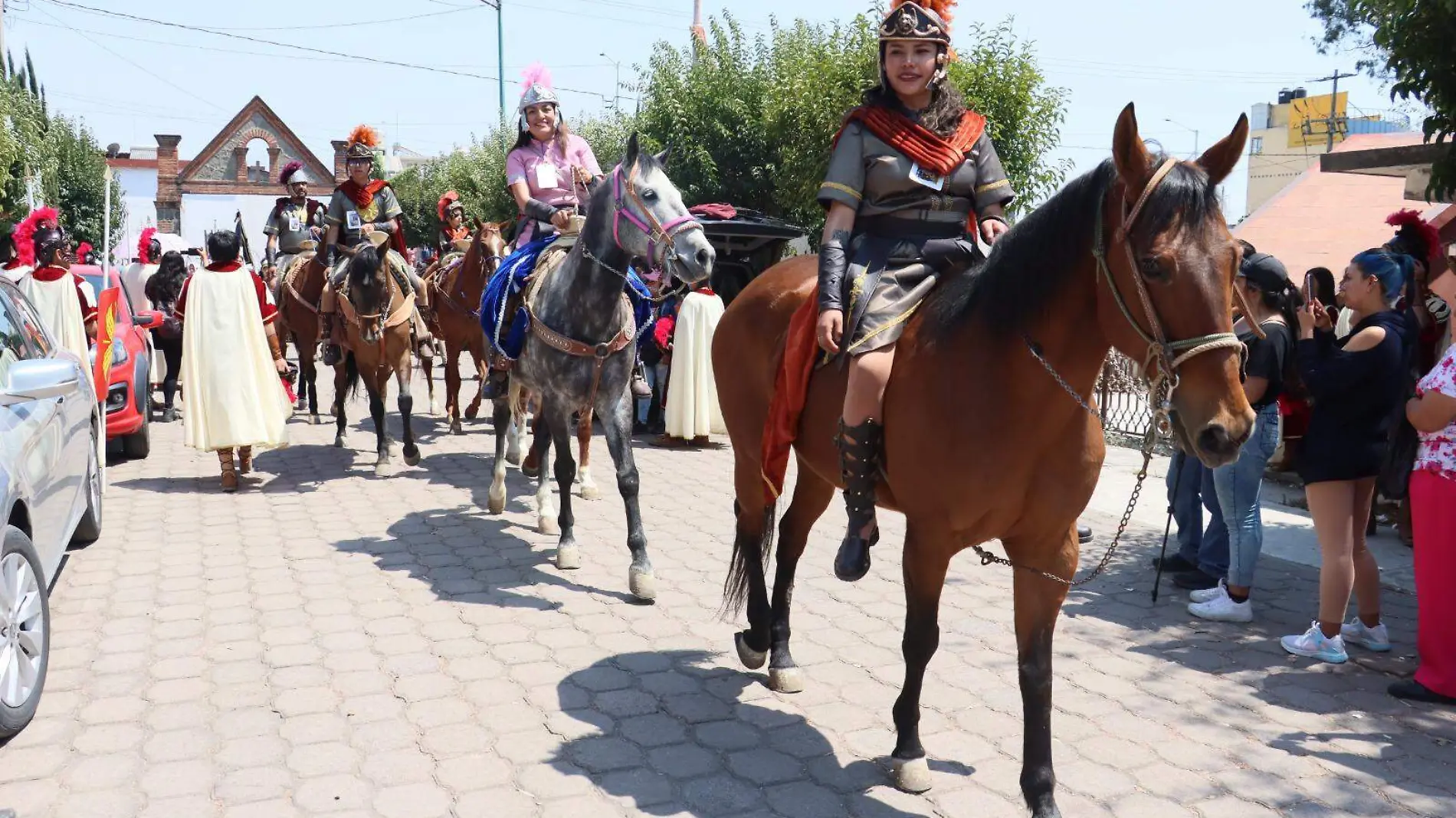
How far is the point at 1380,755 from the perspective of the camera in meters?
4.28

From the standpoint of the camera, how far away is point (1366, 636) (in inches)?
223

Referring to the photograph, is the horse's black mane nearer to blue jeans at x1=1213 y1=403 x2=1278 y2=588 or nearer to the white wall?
blue jeans at x1=1213 y1=403 x2=1278 y2=588

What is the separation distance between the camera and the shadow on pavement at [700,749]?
3.80 meters

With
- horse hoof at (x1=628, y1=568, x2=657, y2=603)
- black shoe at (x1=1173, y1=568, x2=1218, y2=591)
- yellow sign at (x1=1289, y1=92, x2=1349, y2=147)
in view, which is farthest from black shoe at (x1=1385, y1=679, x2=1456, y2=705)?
Answer: yellow sign at (x1=1289, y1=92, x2=1349, y2=147)

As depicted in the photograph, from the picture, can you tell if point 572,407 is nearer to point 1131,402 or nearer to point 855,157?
point 855,157

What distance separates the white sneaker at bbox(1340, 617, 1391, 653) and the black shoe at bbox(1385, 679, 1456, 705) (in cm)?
60

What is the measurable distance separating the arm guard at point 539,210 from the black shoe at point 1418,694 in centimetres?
572

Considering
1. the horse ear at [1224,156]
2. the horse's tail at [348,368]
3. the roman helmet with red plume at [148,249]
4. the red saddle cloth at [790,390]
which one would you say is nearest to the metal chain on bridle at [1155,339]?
the horse ear at [1224,156]

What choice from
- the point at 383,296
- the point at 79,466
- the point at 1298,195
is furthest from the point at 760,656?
the point at 1298,195

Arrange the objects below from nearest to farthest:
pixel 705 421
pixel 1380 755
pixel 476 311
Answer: pixel 1380 755 < pixel 476 311 < pixel 705 421

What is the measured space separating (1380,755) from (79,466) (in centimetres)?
668

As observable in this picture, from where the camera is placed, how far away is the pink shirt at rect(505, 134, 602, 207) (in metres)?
7.64

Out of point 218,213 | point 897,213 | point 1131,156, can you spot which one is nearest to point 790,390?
point 897,213

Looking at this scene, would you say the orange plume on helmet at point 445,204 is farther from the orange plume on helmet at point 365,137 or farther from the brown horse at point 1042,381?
the brown horse at point 1042,381
